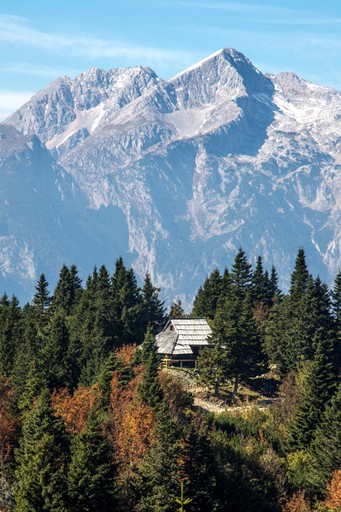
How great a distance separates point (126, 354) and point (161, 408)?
27502mm

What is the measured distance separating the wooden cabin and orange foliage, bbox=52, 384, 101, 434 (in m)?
30.3

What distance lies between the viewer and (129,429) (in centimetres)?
7688

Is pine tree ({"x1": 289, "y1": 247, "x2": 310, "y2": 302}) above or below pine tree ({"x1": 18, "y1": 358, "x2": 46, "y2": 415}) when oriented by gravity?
above

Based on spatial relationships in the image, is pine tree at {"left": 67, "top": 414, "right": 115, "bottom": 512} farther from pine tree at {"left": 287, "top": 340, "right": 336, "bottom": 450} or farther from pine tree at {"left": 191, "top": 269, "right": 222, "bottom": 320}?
pine tree at {"left": 191, "top": 269, "right": 222, "bottom": 320}

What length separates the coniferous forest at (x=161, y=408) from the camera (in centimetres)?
6638

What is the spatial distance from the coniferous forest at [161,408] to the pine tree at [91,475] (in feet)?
0.31

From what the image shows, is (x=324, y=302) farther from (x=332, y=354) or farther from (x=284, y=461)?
(x=284, y=461)

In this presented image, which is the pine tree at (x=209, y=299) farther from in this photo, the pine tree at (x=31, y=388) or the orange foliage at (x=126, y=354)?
the pine tree at (x=31, y=388)

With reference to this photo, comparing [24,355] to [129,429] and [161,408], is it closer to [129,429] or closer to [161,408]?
[161,408]

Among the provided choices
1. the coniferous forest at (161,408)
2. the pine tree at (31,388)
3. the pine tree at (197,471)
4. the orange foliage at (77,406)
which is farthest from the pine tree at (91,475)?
the pine tree at (31,388)

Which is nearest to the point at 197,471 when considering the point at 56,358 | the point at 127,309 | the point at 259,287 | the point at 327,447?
the point at 327,447

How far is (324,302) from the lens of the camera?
117125 millimetres

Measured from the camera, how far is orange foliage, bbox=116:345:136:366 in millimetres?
100175

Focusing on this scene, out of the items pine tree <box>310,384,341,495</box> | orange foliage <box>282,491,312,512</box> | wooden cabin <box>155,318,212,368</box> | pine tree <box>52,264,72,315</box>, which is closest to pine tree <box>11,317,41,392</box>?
wooden cabin <box>155,318,212,368</box>
